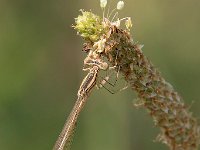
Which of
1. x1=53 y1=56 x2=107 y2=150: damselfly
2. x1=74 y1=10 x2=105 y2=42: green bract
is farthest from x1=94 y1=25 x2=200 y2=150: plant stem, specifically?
x1=53 y1=56 x2=107 y2=150: damselfly

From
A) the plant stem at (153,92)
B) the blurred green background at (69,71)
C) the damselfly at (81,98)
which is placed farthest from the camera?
the blurred green background at (69,71)

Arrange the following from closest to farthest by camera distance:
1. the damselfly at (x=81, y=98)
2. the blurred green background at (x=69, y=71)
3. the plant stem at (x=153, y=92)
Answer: the plant stem at (x=153, y=92), the damselfly at (x=81, y=98), the blurred green background at (x=69, y=71)

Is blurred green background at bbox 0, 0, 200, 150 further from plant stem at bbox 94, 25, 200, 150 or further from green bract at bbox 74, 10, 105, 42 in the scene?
green bract at bbox 74, 10, 105, 42

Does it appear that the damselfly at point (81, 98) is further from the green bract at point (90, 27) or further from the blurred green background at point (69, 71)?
the blurred green background at point (69, 71)

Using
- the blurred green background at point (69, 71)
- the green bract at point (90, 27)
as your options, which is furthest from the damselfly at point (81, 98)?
the blurred green background at point (69, 71)

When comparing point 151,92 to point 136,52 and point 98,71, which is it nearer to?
point 136,52

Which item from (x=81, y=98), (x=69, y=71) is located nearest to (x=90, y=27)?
(x=81, y=98)

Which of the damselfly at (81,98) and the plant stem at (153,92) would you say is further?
the damselfly at (81,98)

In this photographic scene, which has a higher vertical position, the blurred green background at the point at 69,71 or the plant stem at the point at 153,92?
the blurred green background at the point at 69,71
